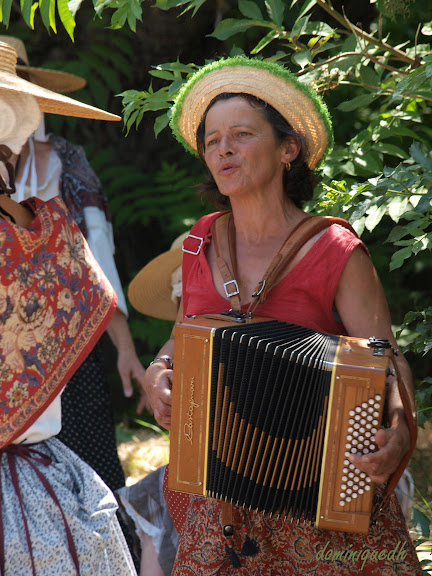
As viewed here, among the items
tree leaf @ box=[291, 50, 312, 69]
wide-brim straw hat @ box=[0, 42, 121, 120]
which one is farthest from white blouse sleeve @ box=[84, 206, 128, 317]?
tree leaf @ box=[291, 50, 312, 69]

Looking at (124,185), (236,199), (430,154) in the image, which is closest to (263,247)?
(236,199)

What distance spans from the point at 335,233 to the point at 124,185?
3.78 meters

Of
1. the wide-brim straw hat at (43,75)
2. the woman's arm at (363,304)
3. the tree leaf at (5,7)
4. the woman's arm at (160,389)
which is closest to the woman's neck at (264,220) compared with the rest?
the woman's arm at (363,304)

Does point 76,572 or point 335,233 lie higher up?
point 335,233

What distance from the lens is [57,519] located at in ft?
8.07

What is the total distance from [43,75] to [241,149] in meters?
2.20

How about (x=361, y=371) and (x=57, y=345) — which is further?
(x=57, y=345)

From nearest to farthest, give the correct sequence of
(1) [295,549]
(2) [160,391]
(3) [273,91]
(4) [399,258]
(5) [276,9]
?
(1) [295,549], (2) [160,391], (3) [273,91], (4) [399,258], (5) [276,9]

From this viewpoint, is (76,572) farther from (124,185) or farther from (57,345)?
(124,185)

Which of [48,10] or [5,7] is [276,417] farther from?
[5,7]

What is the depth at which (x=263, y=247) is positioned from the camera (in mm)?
2559

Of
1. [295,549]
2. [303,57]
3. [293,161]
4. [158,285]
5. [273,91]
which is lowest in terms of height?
[295,549]

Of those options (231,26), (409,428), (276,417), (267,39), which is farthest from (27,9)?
(409,428)

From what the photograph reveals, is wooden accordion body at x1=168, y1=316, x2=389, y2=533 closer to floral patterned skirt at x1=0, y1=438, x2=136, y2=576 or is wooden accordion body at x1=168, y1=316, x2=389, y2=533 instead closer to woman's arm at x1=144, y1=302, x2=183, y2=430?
woman's arm at x1=144, y1=302, x2=183, y2=430
